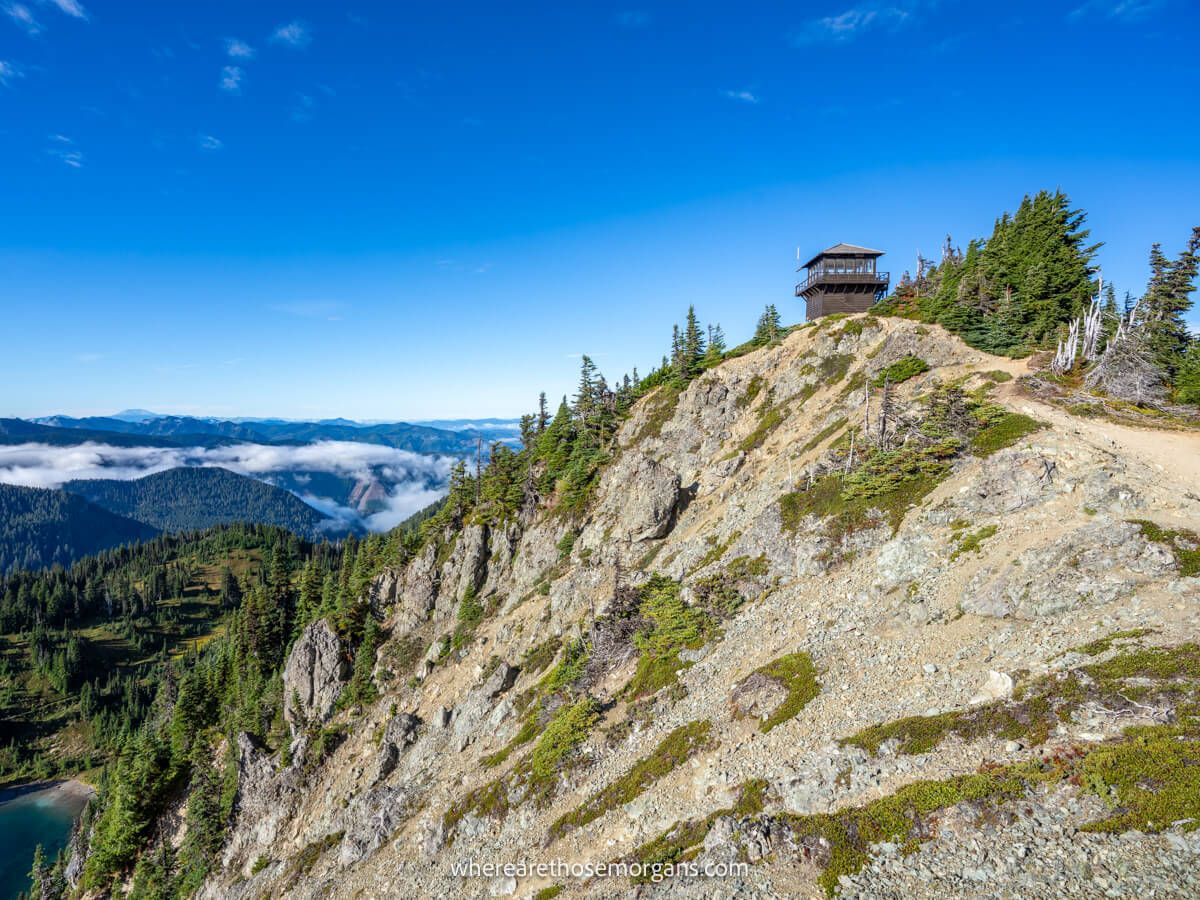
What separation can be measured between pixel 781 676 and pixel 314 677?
2517 inches

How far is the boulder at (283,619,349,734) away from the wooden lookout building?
8095 cm

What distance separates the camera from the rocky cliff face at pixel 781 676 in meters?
18.5

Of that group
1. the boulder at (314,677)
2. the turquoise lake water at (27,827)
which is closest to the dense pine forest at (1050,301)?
the boulder at (314,677)

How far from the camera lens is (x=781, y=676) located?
→ 28.7 meters

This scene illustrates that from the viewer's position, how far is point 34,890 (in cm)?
8869

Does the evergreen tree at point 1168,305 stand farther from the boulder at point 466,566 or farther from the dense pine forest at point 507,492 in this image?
the boulder at point 466,566

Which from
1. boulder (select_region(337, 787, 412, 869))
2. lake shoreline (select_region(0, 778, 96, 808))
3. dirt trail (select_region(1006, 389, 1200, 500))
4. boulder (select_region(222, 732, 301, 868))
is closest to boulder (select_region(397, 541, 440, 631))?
boulder (select_region(222, 732, 301, 868))

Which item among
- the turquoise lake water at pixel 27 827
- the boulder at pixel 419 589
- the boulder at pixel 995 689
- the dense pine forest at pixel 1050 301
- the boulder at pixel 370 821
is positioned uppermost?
the dense pine forest at pixel 1050 301

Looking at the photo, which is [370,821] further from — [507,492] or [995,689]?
[995,689]

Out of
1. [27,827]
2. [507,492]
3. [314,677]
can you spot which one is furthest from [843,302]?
[27,827]

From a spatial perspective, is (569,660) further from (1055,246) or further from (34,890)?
(34,890)

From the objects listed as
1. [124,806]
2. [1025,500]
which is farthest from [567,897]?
[124,806]

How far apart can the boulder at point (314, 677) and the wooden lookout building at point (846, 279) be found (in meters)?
81.0

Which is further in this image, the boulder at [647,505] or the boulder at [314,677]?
the boulder at [314,677]
